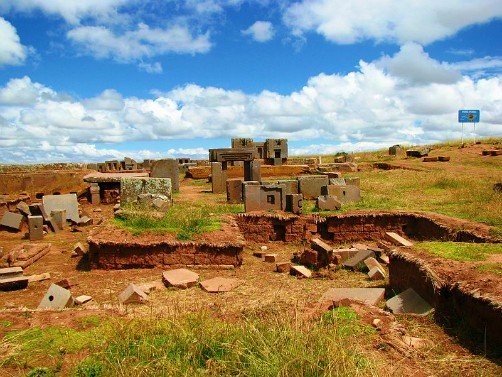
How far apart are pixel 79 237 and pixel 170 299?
6.42 metres

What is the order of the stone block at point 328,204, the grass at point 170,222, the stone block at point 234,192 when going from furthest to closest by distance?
the stone block at point 234,192 < the stone block at point 328,204 < the grass at point 170,222

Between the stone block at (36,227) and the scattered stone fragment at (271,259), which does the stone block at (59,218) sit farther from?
the scattered stone fragment at (271,259)

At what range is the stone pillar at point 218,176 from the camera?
20266mm

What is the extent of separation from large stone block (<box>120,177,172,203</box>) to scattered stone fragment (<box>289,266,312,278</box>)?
623cm

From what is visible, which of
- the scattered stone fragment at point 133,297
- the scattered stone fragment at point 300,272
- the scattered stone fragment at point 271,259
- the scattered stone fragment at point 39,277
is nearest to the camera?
the scattered stone fragment at point 133,297

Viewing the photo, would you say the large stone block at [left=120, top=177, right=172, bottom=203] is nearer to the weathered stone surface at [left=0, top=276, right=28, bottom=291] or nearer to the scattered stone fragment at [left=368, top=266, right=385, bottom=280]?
the weathered stone surface at [left=0, top=276, right=28, bottom=291]

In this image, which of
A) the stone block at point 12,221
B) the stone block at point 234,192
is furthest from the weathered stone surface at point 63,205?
the stone block at point 234,192

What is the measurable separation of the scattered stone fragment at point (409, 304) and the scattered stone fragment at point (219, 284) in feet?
9.46

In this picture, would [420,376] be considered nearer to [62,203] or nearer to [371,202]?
[371,202]

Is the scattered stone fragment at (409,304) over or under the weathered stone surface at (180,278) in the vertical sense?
over

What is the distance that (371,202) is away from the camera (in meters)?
14.8

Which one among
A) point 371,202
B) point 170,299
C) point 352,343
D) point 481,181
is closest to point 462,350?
point 352,343

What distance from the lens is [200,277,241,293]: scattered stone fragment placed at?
802cm

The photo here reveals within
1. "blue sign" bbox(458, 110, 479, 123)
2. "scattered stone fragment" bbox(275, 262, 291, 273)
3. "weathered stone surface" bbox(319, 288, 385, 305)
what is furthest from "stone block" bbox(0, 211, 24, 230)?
"blue sign" bbox(458, 110, 479, 123)
